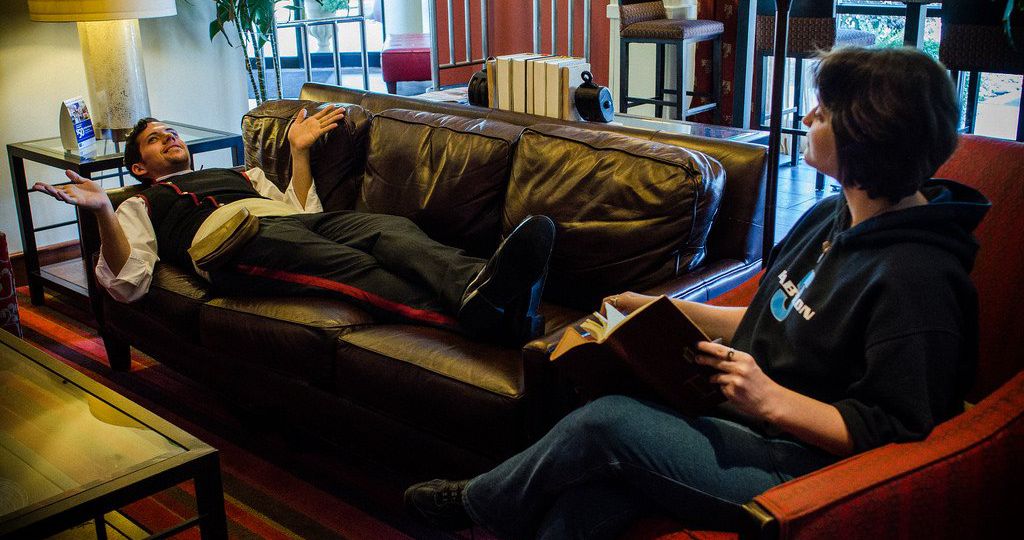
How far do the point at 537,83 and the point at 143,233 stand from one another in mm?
1323

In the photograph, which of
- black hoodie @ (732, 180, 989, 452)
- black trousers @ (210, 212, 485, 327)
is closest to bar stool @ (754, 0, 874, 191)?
black trousers @ (210, 212, 485, 327)

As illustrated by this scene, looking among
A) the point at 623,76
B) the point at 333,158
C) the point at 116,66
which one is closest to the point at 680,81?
the point at 623,76

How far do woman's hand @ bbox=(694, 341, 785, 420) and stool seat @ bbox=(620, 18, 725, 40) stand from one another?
11.1 feet

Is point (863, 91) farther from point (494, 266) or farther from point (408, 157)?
point (408, 157)

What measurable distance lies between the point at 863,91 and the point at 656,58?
4190mm

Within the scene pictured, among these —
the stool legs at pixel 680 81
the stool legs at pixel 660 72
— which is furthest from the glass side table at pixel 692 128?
the stool legs at pixel 660 72

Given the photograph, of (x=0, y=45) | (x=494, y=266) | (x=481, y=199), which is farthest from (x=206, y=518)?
(x=0, y=45)

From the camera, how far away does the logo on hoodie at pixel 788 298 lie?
5.06 ft

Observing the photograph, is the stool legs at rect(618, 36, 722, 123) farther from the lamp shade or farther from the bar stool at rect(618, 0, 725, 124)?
the lamp shade

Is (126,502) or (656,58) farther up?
(656,58)

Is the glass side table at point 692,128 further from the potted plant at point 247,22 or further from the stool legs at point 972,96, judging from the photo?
the potted plant at point 247,22

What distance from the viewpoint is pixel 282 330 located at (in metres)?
2.49

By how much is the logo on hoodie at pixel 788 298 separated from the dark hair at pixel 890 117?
0.19 metres

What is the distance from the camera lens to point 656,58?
552 cm
